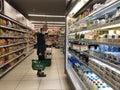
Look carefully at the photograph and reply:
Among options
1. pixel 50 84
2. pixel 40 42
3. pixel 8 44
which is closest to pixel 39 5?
pixel 8 44

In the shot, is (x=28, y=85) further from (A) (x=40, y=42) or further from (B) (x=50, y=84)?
(A) (x=40, y=42)

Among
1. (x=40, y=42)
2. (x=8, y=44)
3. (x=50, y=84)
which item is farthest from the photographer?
(x=8, y=44)

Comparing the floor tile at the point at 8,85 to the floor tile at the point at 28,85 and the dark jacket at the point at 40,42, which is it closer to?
the floor tile at the point at 28,85

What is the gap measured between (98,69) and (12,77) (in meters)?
4.08

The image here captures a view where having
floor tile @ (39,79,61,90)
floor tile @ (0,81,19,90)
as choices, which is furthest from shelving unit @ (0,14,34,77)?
floor tile @ (39,79,61,90)

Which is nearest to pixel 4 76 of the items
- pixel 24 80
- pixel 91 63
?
pixel 24 80

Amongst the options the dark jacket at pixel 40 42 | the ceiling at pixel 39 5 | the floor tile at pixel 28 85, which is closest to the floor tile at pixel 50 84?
the floor tile at pixel 28 85

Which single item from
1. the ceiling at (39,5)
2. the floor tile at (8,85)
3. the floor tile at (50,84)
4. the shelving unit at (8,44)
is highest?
the ceiling at (39,5)

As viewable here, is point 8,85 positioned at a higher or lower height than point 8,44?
lower

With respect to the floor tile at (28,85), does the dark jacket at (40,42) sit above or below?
above

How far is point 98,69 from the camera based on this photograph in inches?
102

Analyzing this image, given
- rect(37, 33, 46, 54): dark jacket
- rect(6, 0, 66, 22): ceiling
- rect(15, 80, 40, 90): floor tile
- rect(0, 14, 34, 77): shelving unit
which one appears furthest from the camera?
rect(6, 0, 66, 22): ceiling

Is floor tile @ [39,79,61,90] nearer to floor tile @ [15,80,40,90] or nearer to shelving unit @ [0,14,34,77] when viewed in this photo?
floor tile @ [15,80,40,90]

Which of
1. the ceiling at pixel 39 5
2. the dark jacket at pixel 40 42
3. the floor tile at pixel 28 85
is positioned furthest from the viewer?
the ceiling at pixel 39 5
